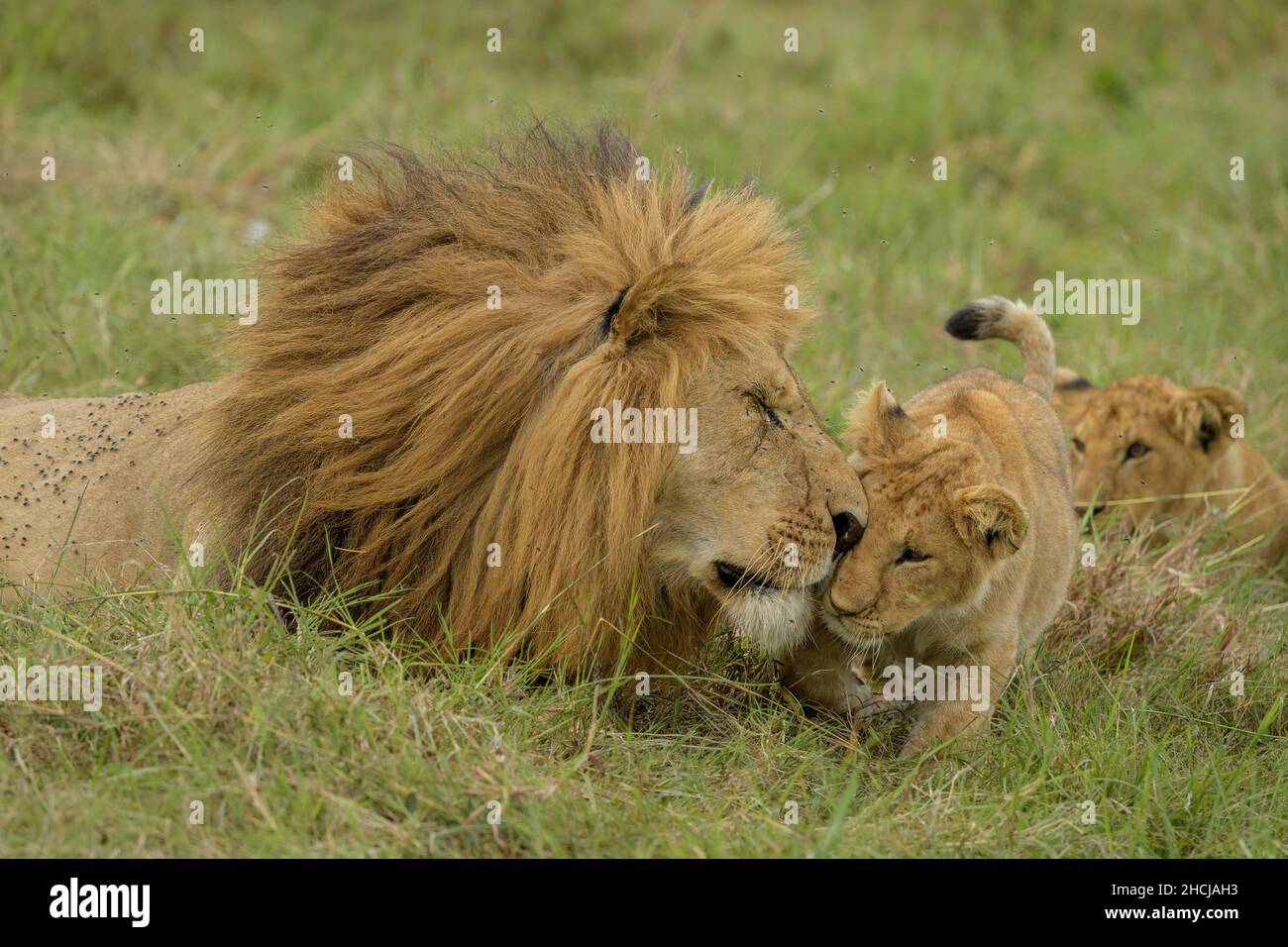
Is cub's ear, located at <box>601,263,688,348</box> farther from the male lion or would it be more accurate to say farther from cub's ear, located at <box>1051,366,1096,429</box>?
cub's ear, located at <box>1051,366,1096,429</box>

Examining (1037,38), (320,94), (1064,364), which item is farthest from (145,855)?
(1037,38)

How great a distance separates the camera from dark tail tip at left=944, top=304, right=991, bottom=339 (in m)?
4.63

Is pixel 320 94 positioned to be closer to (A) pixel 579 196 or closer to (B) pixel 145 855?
(A) pixel 579 196

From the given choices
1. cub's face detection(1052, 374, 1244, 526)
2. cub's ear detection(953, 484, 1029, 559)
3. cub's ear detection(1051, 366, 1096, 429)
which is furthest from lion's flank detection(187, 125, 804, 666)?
cub's ear detection(1051, 366, 1096, 429)

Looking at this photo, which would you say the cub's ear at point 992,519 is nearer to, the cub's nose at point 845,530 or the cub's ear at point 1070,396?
the cub's nose at point 845,530

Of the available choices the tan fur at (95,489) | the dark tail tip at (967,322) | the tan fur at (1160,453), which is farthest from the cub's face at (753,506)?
the tan fur at (1160,453)

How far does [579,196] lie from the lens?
3717 millimetres

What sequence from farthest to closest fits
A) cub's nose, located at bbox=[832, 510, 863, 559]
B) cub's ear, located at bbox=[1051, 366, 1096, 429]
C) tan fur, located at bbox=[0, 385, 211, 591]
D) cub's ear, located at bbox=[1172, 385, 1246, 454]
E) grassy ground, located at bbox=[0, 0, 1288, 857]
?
cub's ear, located at bbox=[1051, 366, 1096, 429], cub's ear, located at bbox=[1172, 385, 1246, 454], tan fur, located at bbox=[0, 385, 211, 591], cub's nose, located at bbox=[832, 510, 863, 559], grassy ground, located at bbox=[0, 0, 1288, 857]

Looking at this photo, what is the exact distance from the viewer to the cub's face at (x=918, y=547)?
3.58 m

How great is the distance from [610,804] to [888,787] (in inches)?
31.9

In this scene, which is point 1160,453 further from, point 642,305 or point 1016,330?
point 642,305

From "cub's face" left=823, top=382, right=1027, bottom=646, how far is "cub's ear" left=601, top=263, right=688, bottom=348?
667mm

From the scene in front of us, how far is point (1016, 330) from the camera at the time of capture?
191 inches

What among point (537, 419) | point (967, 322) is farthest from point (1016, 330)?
point (537, 419)
